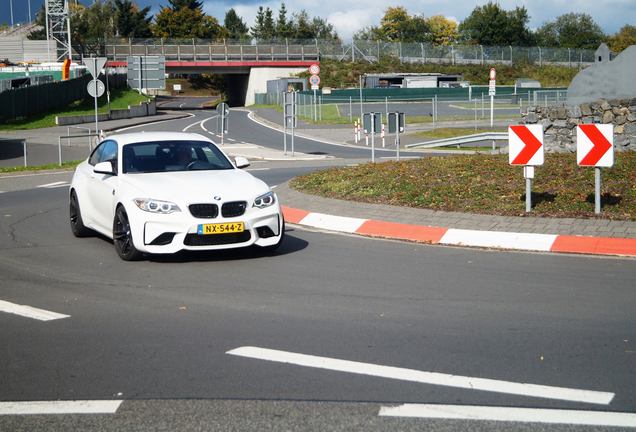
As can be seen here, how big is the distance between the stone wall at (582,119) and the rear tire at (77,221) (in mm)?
12588

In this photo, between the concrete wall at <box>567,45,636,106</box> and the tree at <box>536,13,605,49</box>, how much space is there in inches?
5039

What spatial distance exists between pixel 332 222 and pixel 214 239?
4070 millimetres

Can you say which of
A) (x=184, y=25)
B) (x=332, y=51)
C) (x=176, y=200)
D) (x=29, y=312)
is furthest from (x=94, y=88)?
(x=184, y=25)

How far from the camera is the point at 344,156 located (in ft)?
124

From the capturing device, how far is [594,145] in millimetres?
13289

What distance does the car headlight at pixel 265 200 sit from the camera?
1147 centimetres

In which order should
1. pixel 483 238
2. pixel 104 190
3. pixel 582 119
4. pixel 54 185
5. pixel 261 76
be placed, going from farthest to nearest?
pixel 261 76, pixel 54 185, pixel 582 119, pixel 483 238, pixel 104 190

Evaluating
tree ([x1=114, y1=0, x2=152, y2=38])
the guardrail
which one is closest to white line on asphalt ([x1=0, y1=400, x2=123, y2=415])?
the guardrail

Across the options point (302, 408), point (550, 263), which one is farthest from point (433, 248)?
point (302, 408)

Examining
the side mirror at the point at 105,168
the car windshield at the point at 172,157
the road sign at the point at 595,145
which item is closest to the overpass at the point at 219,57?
the road sign at the point at 595,145

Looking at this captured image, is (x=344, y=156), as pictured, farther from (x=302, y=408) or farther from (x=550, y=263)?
(x=302, y=408)

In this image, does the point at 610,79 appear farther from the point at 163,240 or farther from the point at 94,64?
the point at 94,64

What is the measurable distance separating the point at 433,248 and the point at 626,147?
1050cm

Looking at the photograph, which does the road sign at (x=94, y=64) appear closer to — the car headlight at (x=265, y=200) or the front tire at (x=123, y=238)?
the front tire at (x=123, y=238)
